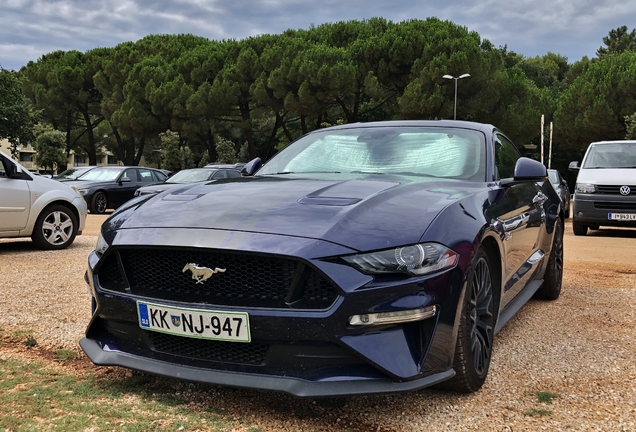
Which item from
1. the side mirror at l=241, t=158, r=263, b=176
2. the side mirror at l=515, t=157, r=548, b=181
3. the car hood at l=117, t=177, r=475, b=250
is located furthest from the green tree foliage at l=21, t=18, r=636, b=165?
the car hood at l=117, t=177, r=475, b=250

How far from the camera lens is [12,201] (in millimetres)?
7785

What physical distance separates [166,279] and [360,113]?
34.6 m

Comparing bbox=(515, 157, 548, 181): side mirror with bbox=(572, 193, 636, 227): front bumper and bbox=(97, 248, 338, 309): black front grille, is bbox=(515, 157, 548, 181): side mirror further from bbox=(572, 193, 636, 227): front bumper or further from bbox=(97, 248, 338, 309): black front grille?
bbox=(572, 193, 636, 227): front bumper

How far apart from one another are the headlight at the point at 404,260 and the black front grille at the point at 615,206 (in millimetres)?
9451

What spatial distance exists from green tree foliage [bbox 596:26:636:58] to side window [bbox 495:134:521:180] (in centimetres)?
7060

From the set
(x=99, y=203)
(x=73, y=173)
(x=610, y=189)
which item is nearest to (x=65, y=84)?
(x=73, y=173)

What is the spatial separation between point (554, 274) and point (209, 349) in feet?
11.7

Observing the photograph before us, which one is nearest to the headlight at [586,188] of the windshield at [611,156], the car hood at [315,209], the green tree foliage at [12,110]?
the windshield at [611,156]

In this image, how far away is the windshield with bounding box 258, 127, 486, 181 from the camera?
371cm

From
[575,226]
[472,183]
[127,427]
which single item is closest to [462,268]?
[472,183]

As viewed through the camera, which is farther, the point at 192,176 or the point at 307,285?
the point at 192,176

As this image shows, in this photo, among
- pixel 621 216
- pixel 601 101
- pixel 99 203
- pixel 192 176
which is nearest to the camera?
pixel 621 216

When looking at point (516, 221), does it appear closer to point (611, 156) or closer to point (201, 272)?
point (201, 272)

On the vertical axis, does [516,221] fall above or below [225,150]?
→ above
